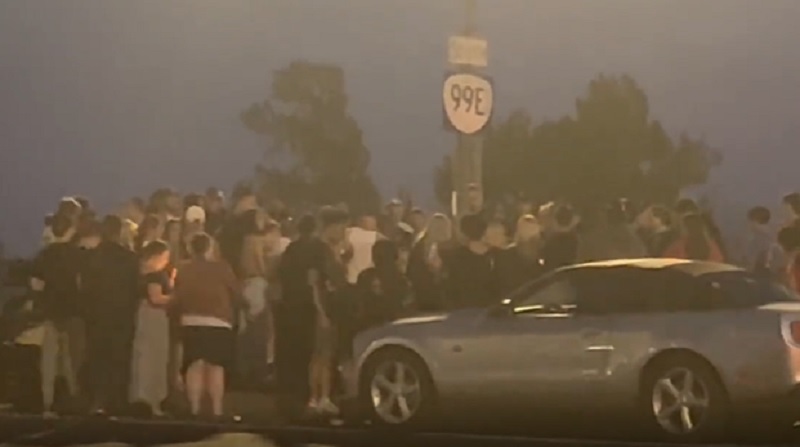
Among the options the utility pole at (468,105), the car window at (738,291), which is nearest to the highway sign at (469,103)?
the utility pole at (468,105)

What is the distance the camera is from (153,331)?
8.15 ft

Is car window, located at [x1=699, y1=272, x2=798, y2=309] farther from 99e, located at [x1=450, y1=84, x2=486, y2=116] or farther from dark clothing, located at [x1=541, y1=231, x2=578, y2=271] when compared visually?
99e, located at [x1=450, y1=84, x2=486, y2=116]

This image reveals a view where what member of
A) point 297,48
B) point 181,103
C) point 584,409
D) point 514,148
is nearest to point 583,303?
point 584,409

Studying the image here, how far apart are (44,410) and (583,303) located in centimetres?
128

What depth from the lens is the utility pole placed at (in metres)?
2.37

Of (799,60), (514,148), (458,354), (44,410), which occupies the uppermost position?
(799,60)

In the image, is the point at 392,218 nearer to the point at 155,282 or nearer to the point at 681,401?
the point at 155,282

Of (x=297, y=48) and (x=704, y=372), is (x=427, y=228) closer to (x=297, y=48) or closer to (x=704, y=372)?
(x=297, y=48)

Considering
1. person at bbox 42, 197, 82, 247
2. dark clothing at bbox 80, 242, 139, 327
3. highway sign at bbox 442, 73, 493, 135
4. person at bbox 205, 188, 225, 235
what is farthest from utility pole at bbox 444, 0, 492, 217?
person at bbox 42, 197, 82, 247

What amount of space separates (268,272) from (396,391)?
0.40 m

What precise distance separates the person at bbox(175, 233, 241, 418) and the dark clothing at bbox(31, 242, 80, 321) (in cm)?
27

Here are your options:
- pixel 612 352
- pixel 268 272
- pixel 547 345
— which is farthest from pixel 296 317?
pixel 612 352

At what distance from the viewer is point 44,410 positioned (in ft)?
8.29

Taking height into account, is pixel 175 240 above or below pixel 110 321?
above
